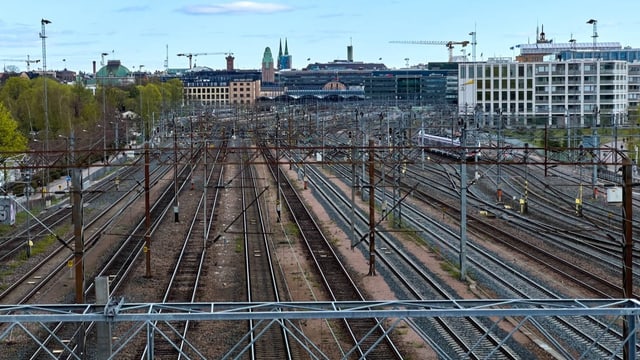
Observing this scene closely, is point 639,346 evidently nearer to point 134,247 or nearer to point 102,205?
point 134,247

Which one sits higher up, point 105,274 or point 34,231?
point 34,231

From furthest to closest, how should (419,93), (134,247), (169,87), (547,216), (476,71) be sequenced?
(419,93) → (169,87) → (476,71) → (547,216) → (134,247)

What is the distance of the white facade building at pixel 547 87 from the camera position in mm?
61938

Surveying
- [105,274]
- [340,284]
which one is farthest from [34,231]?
[340,284]

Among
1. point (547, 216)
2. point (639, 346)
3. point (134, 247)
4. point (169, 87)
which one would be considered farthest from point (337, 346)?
point (169, 87)

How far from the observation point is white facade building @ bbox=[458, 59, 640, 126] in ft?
203

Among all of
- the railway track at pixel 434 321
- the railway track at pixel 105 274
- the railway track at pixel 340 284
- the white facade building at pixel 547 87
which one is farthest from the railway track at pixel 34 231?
the white facade building at pixel 547 87

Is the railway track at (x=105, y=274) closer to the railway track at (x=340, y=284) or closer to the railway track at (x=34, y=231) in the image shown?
the railway track at (x=34, y=231)

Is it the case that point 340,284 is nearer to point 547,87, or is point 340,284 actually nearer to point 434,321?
point 434,321

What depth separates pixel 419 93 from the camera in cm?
11056

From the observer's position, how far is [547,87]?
64.2 metres

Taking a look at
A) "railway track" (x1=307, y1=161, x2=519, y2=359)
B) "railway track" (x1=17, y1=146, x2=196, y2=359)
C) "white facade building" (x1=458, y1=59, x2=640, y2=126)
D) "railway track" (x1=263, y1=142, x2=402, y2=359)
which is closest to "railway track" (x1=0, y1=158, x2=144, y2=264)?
"railway track" (x1=17, y1=146, x2=196, y2=359)

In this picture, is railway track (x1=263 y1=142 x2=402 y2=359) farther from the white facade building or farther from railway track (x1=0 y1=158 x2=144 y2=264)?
the white facade building

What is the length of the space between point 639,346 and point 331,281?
22.0 feet
